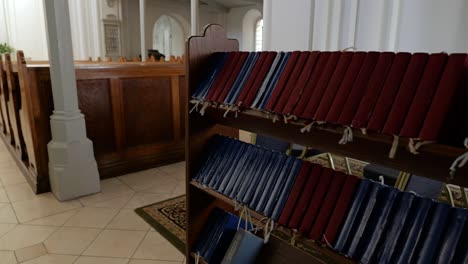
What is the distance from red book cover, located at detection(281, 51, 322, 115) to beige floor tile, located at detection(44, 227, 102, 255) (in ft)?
5.69

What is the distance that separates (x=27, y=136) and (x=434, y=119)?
3.34m

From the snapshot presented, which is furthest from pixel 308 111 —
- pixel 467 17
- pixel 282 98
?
pixel 467 17

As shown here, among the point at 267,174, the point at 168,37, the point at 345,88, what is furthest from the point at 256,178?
the point at 168,37

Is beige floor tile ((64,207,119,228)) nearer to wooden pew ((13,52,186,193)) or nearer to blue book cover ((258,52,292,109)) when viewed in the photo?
wooden pew ((13,52,186,193))

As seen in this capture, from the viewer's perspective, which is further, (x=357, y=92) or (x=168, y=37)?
(x=168, y=37)

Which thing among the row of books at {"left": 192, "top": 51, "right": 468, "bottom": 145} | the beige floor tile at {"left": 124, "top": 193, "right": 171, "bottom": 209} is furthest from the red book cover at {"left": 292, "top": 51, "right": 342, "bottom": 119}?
the beige floor tile at {"left": 124, "top": 193, "right": 171, "bottom": 209}

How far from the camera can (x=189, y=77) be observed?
5.13 ft

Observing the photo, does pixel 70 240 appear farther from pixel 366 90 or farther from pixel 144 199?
pixel 366 90

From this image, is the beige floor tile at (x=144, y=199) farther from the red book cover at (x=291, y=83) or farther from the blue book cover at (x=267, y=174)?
the red book cover at (x=291, y=83)

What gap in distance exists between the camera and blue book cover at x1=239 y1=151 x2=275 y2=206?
1396 mm

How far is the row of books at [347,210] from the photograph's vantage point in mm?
935

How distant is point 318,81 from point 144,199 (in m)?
2.20

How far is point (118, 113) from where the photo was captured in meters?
3.40

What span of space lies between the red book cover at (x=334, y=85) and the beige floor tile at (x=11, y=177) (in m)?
3.29
